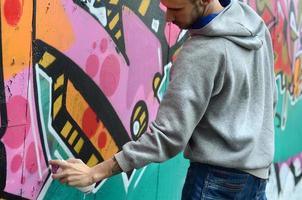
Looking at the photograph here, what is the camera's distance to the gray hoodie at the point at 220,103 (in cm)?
219

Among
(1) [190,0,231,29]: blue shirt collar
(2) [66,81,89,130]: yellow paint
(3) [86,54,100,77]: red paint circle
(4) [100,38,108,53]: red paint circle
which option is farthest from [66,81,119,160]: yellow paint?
(1) [190,0,231,29]: blue shirt collar

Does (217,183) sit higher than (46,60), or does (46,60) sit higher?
(46,60)

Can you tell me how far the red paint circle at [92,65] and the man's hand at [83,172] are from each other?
Answer: 774 millimetres

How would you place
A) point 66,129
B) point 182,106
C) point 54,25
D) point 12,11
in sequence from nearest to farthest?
1. point 182,106
2. point 12,11
3. point 54,25
4. point 66,129

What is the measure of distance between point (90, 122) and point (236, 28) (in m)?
1.05

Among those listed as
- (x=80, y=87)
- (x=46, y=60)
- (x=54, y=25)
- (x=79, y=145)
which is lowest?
(x=79, y=145)

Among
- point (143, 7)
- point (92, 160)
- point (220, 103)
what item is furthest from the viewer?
point (143, 7)

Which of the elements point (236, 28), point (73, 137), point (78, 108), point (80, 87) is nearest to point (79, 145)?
point (73, 137)

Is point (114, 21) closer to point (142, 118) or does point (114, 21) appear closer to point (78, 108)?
point (78, 108)

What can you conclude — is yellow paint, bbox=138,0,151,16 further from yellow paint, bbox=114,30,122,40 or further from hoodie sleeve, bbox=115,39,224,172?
hoodie sleeve, bbox=115,39,224,172

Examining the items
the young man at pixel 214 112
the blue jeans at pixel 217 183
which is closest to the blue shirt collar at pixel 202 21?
the young man at pixel 214 112

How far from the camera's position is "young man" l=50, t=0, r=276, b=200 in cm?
219

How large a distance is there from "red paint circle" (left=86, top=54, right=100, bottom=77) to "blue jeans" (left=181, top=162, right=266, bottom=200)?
2.68 feet

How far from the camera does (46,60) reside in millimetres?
2627
